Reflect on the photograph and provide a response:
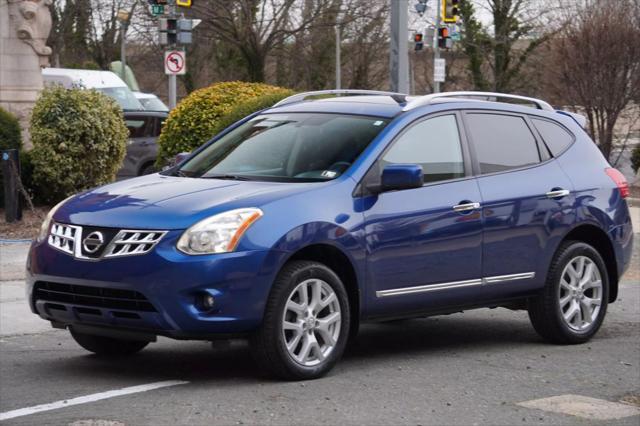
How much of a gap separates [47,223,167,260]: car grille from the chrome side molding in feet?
5.02

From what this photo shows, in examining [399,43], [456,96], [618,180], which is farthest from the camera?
[399,43]

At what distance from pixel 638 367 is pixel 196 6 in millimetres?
39583

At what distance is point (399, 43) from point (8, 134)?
6.35 meters

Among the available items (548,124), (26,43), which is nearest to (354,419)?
(548,124)

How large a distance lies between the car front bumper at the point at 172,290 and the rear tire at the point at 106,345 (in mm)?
953

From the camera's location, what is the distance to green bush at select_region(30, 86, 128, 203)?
659 inches

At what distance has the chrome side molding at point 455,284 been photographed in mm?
7984

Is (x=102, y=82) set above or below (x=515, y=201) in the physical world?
above

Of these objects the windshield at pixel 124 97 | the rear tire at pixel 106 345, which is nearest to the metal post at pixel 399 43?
the windshield at pixel 124 97

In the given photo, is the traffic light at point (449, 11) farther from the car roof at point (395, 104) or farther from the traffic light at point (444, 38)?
the car roof at point (395, 104)

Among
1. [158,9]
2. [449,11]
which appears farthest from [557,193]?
[449,11]

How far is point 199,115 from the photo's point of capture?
17.1m

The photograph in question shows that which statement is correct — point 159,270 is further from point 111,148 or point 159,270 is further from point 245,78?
point 245,78

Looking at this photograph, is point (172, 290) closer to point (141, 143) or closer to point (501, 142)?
point (501, 142)
